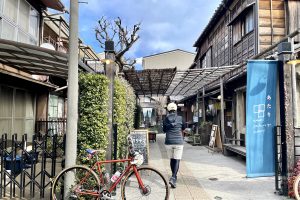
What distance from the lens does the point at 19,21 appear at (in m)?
9.44

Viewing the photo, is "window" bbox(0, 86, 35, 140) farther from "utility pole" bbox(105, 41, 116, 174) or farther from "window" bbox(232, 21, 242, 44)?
"window" bbox(232, 21, 242, 44)

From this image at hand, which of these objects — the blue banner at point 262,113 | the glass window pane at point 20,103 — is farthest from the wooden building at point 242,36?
the glass window pane at point 20,103

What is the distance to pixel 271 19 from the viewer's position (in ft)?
34.8

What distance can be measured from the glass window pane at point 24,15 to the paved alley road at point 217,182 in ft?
22.9

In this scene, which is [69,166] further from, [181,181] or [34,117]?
[34,117]

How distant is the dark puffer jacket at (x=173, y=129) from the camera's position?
616 centimetres

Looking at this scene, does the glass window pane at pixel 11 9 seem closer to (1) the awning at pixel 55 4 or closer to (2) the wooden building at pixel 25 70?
(2) the wooden building at pixel 25 70

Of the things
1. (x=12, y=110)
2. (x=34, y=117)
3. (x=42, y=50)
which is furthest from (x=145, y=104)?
(x=42, y=50)

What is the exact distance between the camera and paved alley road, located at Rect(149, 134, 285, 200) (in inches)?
206

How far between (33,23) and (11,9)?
6.19 ft

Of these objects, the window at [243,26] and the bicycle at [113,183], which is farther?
the window at [243,26]

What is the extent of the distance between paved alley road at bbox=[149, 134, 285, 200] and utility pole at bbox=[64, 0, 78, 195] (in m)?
2.13

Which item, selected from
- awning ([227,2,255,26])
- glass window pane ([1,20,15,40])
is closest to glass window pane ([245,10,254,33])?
awning ([227,2,255,26])

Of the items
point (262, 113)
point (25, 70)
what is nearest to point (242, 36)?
point (262, 113)
